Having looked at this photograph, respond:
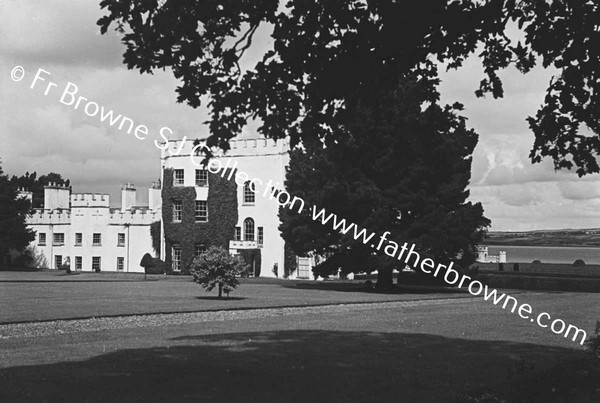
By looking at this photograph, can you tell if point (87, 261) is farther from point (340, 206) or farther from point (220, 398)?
point (220, 398)

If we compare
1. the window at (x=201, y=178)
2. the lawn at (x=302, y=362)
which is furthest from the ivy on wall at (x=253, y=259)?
the lawn at (x=302, y=362)

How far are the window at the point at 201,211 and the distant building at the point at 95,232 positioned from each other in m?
4.14

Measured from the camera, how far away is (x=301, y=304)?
26.2 meters

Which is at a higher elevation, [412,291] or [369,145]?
[369,145]

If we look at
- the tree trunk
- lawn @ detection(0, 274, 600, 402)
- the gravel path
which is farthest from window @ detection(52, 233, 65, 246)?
lawn @ detection(0, 274, 600, 402)

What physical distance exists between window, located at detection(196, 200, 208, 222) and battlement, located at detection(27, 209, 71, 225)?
1302 centimetres

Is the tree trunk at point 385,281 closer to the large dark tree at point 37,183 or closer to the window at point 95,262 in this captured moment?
the window at point 95,262

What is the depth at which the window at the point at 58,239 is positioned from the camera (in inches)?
2499

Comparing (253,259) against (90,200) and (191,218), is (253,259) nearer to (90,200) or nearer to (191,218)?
(191,218)

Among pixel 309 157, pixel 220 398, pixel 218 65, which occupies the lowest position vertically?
pixel 220 398

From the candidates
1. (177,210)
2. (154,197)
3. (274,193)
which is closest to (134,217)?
(154,197)

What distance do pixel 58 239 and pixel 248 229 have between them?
1796cm

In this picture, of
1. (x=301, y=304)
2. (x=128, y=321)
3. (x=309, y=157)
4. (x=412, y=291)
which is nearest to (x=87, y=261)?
(x=309, y=157)

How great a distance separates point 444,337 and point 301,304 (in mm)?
10999
